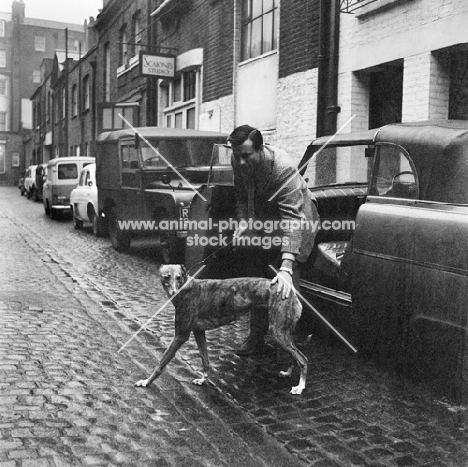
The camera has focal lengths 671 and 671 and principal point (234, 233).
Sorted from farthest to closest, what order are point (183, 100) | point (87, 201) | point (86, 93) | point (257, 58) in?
point (86, 93) < point (183, 100) < point (87, 201) < point (257, 58)

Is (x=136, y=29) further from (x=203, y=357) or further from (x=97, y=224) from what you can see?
(x=203, y=357)

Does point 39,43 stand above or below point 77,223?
above

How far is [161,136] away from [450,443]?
345 inches

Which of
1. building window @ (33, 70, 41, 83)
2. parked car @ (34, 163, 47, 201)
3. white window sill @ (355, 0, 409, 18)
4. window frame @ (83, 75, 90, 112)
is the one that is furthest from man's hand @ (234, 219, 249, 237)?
building window @ (33, 70, 41, 83)

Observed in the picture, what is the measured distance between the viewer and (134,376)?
4.86 meters

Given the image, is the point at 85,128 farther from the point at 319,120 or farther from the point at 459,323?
the point at 459,323

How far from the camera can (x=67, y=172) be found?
21.2m

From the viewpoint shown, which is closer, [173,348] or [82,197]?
[173,348]

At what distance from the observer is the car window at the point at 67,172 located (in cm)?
2106

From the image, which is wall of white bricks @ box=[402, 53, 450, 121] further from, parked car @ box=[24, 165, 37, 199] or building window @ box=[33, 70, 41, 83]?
building window @ box=[33, 70, 41, 83]

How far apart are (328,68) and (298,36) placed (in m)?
1.29

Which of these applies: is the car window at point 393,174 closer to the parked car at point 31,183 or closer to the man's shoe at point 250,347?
the man's shoe at point 250,347

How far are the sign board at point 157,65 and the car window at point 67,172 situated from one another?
13.5 feet

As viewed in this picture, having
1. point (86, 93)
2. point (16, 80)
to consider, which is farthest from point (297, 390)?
point (16, 80)
